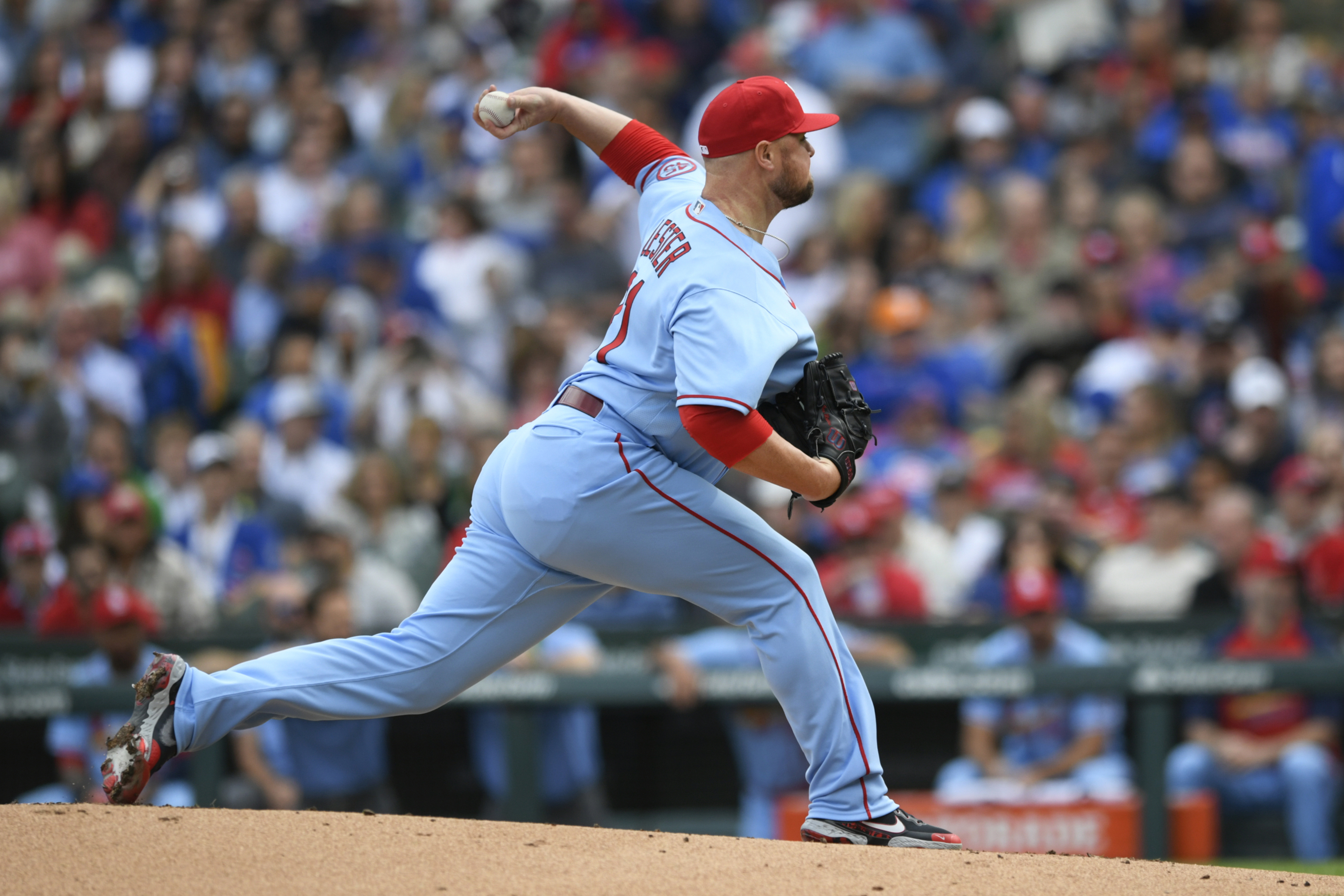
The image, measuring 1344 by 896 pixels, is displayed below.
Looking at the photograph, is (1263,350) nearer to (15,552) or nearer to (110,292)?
(15,552)

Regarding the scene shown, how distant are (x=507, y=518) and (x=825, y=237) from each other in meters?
6.09

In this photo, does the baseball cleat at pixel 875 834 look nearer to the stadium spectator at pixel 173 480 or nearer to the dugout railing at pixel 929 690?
the dugout railing at pixel 929 690

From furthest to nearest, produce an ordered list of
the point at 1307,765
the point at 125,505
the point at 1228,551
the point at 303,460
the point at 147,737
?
the point at 303,460 < the point at 125,505 < the point at 1228,551 < the point at 1307,765 < the point at 147,737

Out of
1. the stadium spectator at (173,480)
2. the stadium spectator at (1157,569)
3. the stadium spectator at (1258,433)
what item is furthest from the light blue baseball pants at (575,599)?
the stadium spectator at (173,480)

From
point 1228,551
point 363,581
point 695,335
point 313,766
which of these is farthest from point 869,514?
point 695,335

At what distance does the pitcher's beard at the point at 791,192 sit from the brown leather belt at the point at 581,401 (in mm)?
619

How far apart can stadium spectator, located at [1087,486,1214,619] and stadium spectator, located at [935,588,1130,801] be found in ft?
1.53

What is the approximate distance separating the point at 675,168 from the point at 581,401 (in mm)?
699

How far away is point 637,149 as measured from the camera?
13.0 ft

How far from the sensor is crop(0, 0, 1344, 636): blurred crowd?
745 cm

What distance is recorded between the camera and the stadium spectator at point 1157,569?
23.1 feet

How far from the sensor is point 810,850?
353 cm

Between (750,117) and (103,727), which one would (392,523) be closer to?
(103,727)

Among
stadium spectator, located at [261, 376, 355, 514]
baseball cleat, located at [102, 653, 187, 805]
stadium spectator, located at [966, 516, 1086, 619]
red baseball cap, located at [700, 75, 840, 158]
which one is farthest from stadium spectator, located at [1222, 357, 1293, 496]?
baseball cleat, located at [102, 653, 187, 805]
